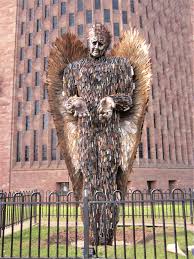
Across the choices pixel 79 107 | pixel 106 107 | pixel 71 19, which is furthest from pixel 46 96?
Result: pixel 106 107

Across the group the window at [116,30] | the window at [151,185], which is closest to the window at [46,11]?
the window at [116,30]

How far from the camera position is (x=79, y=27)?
2886 cm

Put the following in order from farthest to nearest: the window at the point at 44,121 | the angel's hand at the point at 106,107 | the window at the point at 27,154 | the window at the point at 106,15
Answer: the window at the point at 106,15
the window at the point at 44,121
the window at the point at 27,154
the angel's hand at the point at 106,107

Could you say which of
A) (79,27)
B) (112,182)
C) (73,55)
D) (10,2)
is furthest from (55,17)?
(112,182)

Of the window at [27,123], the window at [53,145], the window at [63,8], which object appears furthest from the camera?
the window at [63,8]

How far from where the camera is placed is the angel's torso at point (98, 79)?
5.35 meters

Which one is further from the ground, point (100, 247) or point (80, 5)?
point (80, 5)

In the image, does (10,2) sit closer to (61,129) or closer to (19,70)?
(19,70)

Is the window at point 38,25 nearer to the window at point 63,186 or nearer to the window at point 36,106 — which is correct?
the window at point 36,106

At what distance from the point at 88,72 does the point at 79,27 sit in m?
25.5

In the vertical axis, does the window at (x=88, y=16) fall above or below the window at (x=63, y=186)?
above

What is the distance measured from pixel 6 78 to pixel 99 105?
26578 millimetres

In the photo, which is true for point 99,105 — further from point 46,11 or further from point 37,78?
point 46,11

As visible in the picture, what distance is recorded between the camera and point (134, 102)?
5.64m
